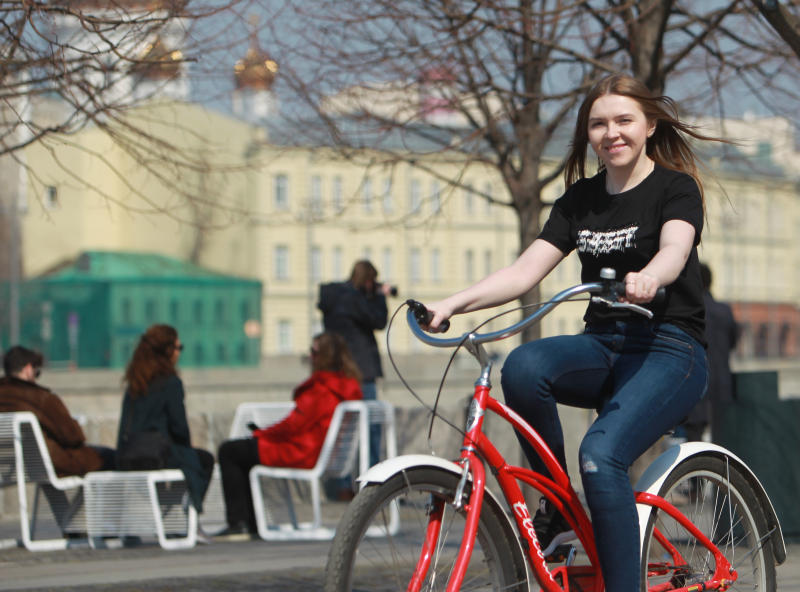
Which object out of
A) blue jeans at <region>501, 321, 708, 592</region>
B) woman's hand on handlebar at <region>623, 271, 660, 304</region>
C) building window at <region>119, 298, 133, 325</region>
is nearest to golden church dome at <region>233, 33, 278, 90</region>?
blue jeans at <region>501, 321, 708, 592</region>

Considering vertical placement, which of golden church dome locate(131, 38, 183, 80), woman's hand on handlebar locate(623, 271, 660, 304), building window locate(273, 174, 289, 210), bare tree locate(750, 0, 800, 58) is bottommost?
woman's hand on handlebar locate(623, 271, 660, 304)

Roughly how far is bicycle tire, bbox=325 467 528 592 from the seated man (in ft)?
16.1

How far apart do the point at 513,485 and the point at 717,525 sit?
0.90m

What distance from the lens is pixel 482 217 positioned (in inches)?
3383

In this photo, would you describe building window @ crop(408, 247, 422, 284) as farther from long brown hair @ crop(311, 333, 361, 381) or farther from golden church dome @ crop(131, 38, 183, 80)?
golden church dome @ crop(131, 38, 183, 80)

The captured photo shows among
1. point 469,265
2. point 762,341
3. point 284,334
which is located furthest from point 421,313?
point 762,341

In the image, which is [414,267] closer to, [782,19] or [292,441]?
[292,441]

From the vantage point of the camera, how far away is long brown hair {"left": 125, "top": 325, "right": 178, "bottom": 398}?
8898mm

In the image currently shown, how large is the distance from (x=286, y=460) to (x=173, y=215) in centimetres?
187

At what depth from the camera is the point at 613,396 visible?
4070 millimetres

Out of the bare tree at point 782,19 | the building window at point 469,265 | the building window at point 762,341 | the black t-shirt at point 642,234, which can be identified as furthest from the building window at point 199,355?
the black t-shirt at point 642,234

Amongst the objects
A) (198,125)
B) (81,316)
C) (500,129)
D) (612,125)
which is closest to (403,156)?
(500,129)

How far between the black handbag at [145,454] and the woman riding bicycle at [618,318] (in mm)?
4902

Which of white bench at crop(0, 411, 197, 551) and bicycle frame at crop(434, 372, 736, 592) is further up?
bicycle frame at crop(434, 372, 736, 592)
